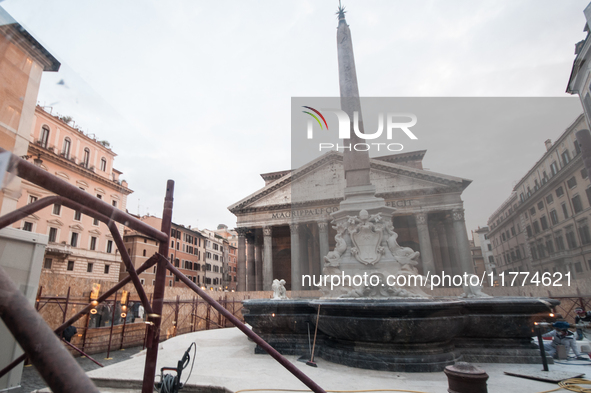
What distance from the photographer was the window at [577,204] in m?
17.7

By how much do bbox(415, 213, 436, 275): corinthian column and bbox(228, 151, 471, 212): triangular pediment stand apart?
7.75 ft

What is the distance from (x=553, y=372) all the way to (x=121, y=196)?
5.45 meters

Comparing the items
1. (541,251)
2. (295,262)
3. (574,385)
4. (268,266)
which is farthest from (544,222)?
(574,385)

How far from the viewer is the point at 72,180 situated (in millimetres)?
1462

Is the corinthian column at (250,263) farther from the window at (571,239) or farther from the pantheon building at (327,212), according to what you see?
the window at (571,239)

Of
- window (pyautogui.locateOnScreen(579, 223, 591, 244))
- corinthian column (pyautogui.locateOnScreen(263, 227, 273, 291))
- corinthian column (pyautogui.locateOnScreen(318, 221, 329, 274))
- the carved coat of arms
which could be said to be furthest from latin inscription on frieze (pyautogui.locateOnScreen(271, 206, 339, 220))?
the carved coat of arms

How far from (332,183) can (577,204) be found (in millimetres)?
16460

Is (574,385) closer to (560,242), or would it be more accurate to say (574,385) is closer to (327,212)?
(560,242)

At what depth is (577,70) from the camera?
9227 mm

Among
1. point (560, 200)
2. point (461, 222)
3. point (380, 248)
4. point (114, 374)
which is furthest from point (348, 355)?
point (461, 222)

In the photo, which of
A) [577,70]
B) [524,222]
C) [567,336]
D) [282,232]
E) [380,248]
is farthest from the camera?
[282,232]

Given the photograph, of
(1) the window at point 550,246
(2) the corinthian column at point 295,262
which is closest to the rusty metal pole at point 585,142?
(1) the window at point 550,246

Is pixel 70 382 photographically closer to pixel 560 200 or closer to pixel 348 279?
pixel 348 279

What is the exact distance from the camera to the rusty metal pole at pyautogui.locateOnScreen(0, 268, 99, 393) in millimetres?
667
